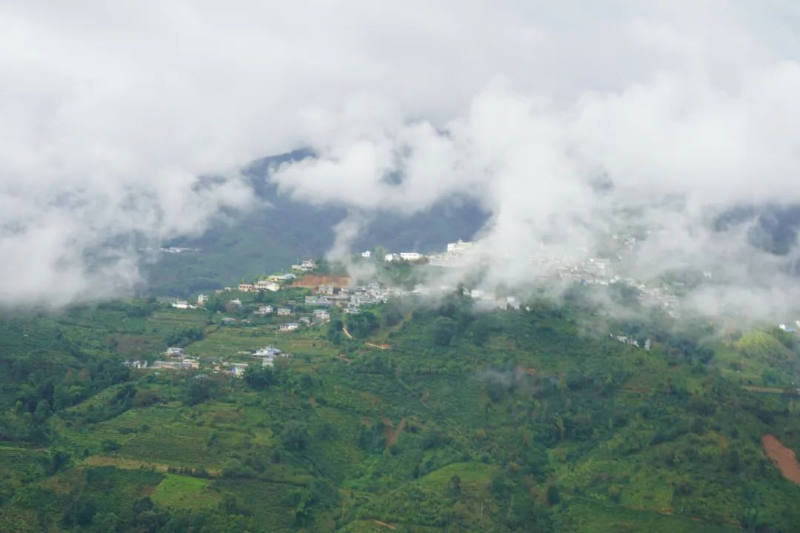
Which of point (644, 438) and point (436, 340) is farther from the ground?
point (436, 340)

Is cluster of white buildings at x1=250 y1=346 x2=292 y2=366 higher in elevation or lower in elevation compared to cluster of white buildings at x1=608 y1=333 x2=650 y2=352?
lower

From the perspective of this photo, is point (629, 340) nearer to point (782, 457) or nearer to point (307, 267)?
point (782, 457)

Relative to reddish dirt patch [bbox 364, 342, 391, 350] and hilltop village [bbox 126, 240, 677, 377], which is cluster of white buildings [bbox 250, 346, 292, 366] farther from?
reddish dirt patch [bbox 364, 342, 391, 350]

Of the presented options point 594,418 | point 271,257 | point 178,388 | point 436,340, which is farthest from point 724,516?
point 271,257

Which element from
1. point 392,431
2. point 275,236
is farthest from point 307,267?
point 275,236

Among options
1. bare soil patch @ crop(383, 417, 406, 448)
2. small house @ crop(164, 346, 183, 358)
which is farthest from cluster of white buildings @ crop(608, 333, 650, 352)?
small house @ crop(164, 346, 183, 358)

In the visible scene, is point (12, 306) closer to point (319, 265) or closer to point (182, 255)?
point (319, 265)

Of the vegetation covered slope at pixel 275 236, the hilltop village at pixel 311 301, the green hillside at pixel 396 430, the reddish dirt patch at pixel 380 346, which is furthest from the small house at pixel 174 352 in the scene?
the vegetation covered slope at pixel 275 236
